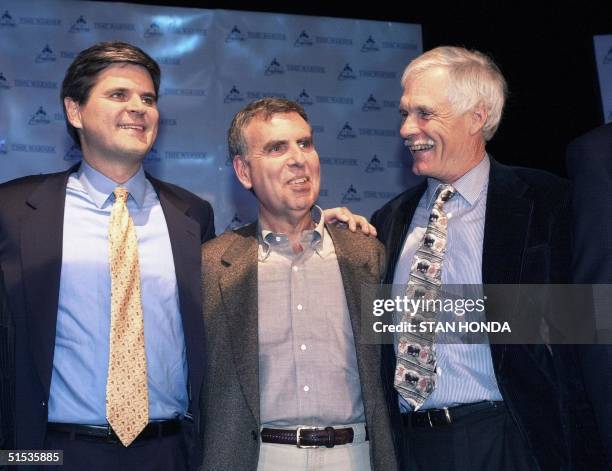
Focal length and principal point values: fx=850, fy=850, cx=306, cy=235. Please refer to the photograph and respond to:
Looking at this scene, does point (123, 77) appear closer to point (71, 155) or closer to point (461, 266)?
point (461, 266)

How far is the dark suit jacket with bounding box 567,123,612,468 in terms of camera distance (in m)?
2.43

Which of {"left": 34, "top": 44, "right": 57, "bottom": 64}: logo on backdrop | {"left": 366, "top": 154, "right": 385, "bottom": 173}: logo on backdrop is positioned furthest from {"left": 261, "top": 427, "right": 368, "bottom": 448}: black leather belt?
{"left": 34, "top": 44, "right": 57, "bottom": 64}: logo on backdrop

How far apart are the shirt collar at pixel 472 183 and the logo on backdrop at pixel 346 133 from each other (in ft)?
10.7

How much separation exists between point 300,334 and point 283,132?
0.82 metres

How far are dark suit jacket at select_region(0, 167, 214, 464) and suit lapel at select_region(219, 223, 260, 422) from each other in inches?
4.8

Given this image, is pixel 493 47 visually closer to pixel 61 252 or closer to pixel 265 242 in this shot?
pixel 265 242

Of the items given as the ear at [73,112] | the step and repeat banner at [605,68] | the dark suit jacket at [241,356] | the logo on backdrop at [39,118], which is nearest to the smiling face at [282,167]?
the dark suit jacket at [241,356]

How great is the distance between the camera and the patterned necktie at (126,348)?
9.35 feet

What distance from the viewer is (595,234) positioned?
2479 mm

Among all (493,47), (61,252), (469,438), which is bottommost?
(469,438)

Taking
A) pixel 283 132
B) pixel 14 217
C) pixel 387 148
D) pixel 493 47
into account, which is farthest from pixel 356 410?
pixel 493 47

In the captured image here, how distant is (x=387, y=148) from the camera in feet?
21.4

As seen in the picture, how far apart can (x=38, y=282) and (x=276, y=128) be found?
1.06 meters

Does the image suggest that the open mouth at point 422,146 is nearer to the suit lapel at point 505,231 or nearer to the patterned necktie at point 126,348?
the suit lapel at point 505,231
